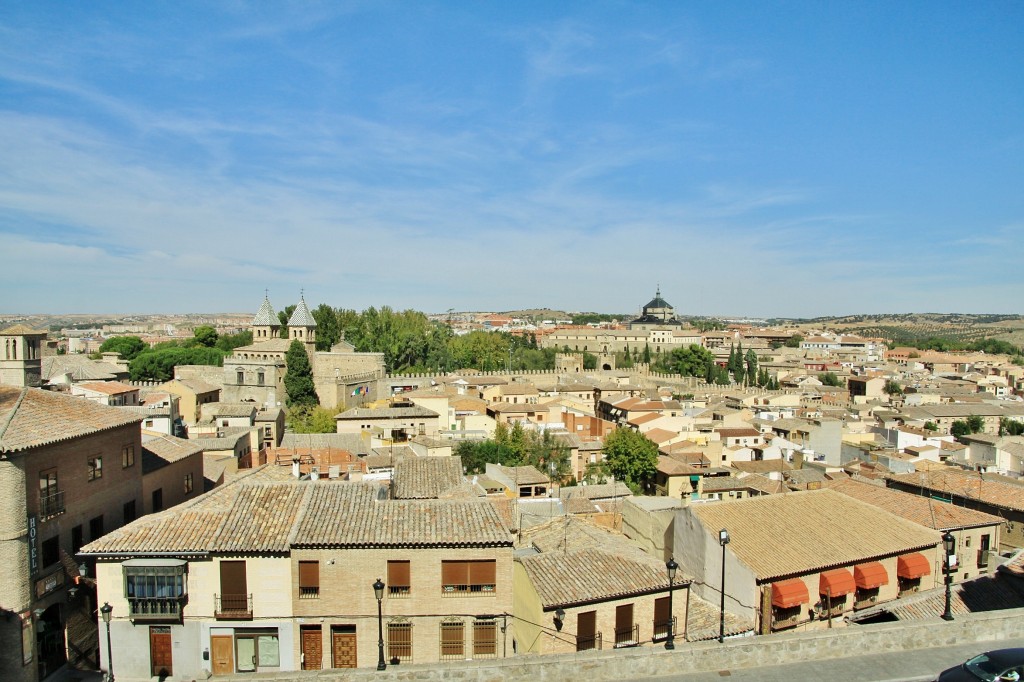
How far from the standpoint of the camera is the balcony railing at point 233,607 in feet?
33.5

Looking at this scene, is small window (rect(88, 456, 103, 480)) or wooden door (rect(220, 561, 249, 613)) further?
small window (rect(88, 456, 103, 480))

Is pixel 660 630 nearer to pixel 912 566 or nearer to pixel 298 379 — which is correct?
pixel 912 566

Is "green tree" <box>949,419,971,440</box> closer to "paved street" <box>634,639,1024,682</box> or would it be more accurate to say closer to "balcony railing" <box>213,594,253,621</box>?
"paved street" <box>634,639,1024,682</box>

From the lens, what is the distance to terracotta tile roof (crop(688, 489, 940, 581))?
1241 centimetres

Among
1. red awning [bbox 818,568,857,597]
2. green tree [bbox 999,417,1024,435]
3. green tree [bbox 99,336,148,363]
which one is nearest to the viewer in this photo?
red awning [bbox 818,568,857,597]

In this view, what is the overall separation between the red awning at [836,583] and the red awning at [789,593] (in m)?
0.41

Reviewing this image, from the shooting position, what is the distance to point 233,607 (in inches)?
403

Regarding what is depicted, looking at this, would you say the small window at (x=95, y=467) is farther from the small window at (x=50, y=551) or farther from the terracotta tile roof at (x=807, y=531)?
the terracotta tile roof at (x=807, y=531)

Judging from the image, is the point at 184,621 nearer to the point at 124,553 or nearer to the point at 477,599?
the point at 124,553

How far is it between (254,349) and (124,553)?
35182mm

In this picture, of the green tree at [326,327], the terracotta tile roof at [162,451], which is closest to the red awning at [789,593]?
the terracotta tile roof at [162,451]

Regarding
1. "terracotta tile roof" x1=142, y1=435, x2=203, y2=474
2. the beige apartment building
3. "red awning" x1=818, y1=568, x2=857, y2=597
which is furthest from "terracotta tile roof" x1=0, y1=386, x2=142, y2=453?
"red awning" x1=818, y1=568, x2=857, y2=597

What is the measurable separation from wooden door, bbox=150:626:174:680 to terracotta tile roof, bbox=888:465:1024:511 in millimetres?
18188

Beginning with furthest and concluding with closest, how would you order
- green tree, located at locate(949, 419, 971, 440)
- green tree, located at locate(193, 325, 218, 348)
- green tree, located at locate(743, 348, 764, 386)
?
green tree, located at locate(743, 348, 764, 386) < green tree, located at locate(193, 325, 218, 348) < green tree, located at locate(949, 419, 971, 440)
